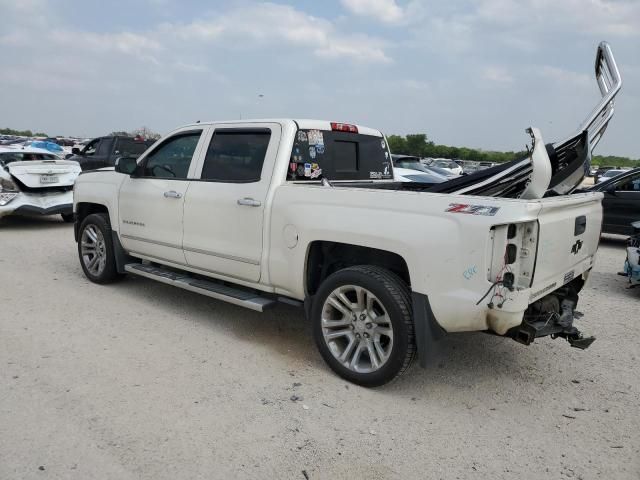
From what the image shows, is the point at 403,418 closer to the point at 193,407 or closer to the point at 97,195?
the point at 193,407

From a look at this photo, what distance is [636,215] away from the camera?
30.7ft

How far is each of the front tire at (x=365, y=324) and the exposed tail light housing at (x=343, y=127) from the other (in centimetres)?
158

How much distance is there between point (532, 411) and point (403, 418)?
0.89 metres

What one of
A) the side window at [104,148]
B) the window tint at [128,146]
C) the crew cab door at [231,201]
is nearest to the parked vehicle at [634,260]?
the crew cab door at [231,201]

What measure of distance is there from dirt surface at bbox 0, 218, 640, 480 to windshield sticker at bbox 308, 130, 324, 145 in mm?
1750

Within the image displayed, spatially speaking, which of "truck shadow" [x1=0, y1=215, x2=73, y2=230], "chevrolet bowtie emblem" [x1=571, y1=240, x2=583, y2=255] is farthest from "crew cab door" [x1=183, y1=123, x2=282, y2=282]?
"truck shadow" [x1=0, y1=215, x2=73, y2=230]

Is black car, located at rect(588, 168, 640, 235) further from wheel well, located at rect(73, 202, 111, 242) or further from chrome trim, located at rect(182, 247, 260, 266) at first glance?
wheel well, located at rect(73, 202, 111, 242)

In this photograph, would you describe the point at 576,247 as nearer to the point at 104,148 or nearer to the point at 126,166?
the point at 126,166

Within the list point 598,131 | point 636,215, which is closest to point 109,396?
point 598,131

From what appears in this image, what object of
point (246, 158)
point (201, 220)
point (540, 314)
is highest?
point (246, 158)

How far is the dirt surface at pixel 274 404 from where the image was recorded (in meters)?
2.76

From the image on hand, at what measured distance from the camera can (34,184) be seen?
9.62 m

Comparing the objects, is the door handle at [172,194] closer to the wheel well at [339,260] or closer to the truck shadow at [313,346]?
the truck shadow at [313,346]

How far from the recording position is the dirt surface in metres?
2.76
